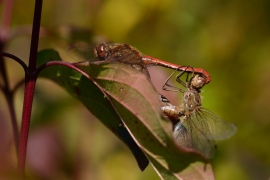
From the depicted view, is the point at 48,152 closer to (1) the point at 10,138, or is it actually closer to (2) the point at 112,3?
(1) the point at 10,138

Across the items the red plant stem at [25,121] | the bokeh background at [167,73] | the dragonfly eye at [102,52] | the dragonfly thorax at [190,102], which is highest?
the dragonfly eye at [102,52]

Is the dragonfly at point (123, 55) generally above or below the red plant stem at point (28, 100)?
above

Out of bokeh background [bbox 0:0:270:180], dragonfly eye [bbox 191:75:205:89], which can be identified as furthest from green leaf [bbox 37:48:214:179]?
bokeh background [bbox 0:0:270:180]

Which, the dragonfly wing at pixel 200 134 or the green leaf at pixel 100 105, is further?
the dragonfly wing at pixel 200 134

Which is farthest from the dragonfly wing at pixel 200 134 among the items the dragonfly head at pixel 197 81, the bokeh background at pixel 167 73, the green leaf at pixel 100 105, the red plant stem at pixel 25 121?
the bokeh background at pixel 167 73

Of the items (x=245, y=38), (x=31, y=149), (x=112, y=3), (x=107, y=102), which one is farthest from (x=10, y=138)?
(x=245, y=38)

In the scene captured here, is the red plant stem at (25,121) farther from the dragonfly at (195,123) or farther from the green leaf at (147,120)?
the dragonfly at (195,123)
